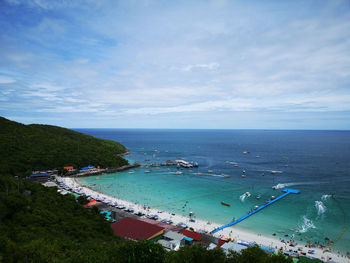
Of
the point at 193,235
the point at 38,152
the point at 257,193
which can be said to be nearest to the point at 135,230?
the point at 193,235

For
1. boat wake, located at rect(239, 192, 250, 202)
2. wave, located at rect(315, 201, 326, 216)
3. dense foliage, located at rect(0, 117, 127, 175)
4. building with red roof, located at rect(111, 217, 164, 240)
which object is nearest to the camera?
building with red roof, located at rect(111, 217, 164, 240)

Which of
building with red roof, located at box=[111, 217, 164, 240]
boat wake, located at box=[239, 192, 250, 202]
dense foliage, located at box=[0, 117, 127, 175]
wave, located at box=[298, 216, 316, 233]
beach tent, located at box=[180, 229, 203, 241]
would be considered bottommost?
wave, located at box=[298, 216, 316, 233]

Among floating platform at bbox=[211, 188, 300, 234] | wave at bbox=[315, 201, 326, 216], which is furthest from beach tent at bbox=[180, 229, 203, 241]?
wave at bbox=[315, 201, 326, 216]

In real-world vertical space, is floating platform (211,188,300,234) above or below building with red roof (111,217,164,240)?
below

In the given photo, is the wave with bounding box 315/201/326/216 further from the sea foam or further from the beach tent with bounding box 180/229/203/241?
the beach tent with bounding box 180/229/203/241

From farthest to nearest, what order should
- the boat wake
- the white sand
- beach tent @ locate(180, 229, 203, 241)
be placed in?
the boat wake → beach tent @ locate(180, 229, 203, 241) → the white sand

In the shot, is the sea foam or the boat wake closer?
the sea foam

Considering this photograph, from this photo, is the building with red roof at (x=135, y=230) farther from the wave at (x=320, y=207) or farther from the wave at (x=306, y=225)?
the wave at (x=320, y=207)
